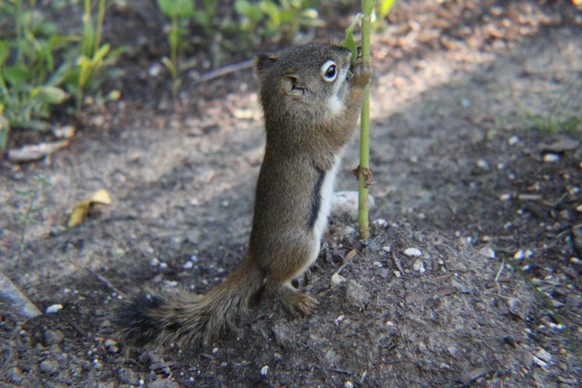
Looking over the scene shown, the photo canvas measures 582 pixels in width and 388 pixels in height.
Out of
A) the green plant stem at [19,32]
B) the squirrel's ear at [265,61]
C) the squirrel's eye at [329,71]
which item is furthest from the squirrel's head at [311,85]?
the green plant stem at [19,32]

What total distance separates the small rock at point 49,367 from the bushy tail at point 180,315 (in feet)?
1.09

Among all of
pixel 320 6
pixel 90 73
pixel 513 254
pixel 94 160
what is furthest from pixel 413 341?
pixel 320 6

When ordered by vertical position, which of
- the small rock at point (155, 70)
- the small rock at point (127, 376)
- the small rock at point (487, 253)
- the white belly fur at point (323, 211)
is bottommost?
the small rock at point (127, 376)

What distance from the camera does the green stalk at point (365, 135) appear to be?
8.68 ft

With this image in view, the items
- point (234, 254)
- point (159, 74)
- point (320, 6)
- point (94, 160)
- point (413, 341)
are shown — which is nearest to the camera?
point (413, 341)

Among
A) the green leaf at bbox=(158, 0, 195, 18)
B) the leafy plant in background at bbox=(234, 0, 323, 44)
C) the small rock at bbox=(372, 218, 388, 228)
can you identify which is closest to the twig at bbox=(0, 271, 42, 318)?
the small rock at bbox=(372, 218, 388, 228)

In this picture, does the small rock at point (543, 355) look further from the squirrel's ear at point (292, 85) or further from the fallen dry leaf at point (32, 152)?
the fallen dry leaf at point (32, 152)

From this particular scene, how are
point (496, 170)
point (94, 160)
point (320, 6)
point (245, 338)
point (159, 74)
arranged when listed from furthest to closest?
point (320, 6)
point (159, 74)
point (94, 160)
point (496, 170)
point (245, 338)

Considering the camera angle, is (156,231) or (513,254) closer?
(513,254)

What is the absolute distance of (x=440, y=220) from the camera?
12.4ft

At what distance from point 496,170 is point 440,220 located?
2.06ft

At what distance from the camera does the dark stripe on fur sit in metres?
2.98

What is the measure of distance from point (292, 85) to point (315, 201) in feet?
2.03

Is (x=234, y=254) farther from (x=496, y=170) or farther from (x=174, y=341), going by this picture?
(x=496, y=170)
